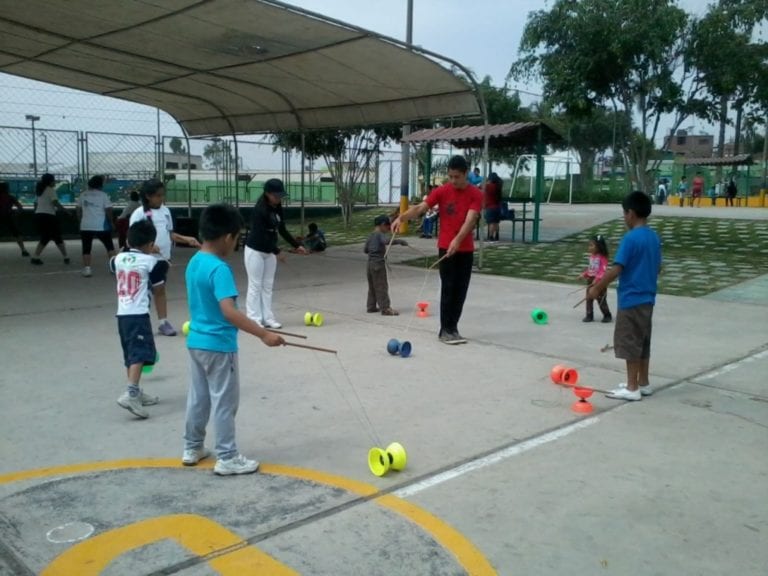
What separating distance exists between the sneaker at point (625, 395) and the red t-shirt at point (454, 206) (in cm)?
228

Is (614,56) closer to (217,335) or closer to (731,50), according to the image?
(731,50)

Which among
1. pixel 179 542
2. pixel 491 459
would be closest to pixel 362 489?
pixel 491 459

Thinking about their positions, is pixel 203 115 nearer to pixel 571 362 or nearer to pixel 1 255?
pixel 1 255

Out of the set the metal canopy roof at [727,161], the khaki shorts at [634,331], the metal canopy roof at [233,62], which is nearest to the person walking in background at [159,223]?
the metal canopy roof at [233,62]

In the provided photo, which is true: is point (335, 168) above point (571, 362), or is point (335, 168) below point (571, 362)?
above

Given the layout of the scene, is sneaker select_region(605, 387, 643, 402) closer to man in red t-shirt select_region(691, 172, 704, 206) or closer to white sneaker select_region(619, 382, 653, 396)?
white sneaker select_region(619, 382, 653, 396)

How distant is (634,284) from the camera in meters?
5.32

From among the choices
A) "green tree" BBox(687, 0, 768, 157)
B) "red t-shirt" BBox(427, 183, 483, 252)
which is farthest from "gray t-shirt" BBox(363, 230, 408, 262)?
"green tree" BBox(687, 0, 768, 157)

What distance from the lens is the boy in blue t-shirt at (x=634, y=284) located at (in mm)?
5281

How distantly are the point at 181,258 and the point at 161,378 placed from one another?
9.37 meters

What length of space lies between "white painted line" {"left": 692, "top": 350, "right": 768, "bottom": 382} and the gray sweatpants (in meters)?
3.98

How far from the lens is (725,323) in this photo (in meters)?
8.34

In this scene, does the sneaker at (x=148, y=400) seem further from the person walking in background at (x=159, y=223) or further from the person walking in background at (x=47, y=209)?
the person walking in background at (x=47, y=209)

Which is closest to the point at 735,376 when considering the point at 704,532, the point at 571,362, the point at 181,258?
the point at 571,362
